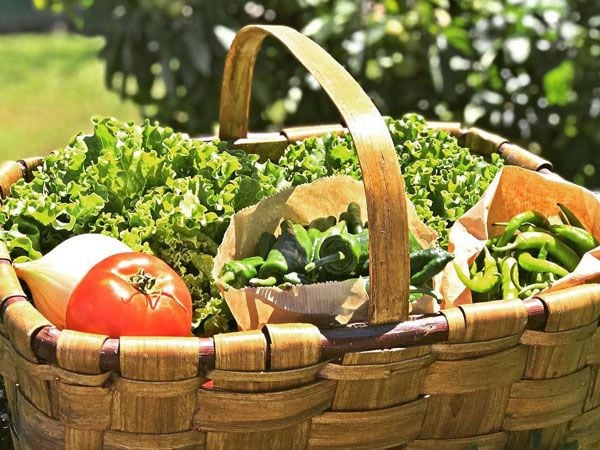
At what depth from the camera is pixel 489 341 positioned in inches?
55.9

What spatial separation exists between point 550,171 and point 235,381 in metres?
1.03

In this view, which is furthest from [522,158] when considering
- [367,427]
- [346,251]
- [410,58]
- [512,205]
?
[410,58]

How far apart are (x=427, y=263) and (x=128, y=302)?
48 centimetres

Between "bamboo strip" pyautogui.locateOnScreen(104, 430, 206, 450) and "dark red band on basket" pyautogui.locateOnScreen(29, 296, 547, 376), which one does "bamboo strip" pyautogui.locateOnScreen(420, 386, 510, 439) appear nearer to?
"dark red band on basket" pyautogui.locateOnScreen(29, 296, 547, 376)

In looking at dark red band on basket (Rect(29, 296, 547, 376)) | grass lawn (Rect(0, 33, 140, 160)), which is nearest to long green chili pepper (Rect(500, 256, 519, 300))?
dark red band on basket (Rect(29, 296, 547, 376))

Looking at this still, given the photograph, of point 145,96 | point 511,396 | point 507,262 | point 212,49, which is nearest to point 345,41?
point 212,49

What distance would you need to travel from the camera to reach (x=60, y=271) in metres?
1.58

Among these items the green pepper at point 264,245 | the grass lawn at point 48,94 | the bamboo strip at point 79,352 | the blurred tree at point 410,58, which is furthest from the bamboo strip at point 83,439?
Answer: the grass lawn at point 48,94

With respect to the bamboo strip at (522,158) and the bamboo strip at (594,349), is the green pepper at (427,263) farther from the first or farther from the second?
the bamboo strip at (522,158)

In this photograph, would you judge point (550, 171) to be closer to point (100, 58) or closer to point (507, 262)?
point (507, 262)

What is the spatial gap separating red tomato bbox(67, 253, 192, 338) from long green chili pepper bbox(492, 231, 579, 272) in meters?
0.63

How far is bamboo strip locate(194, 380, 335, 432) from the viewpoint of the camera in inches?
53.1

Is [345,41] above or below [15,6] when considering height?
above

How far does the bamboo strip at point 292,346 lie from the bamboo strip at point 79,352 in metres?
0.23
